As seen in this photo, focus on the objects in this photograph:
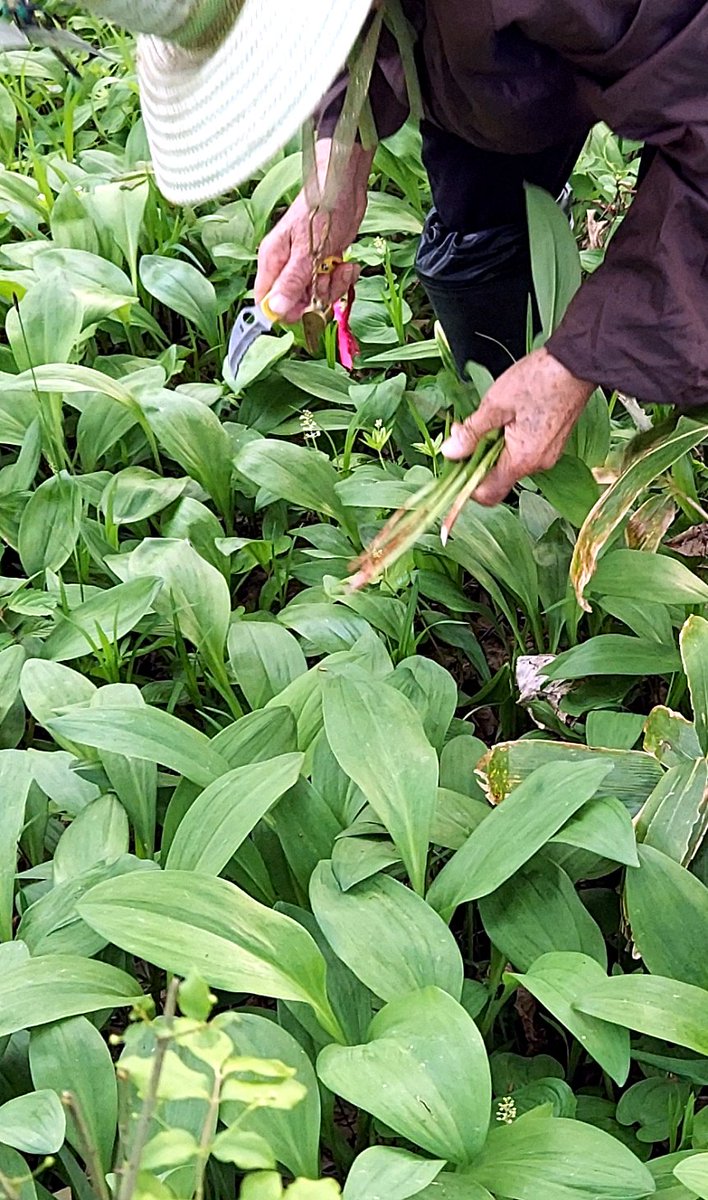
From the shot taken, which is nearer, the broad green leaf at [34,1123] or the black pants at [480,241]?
the broad green leaf at [34,1123]

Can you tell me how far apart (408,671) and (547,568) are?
0.99 feet

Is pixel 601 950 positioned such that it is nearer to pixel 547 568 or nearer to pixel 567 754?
pixel 567 754

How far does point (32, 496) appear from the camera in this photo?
1.70 m

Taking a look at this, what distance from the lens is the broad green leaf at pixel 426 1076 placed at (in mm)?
845

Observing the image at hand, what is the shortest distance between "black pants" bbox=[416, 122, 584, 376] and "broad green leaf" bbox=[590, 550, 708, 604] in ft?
1.47

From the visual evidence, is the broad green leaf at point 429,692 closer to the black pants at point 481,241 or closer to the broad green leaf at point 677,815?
the broad green leaf at point 677,815

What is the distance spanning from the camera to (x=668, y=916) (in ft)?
3.46

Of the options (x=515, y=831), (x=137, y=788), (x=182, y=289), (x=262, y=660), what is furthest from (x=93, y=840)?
(x=182, y=289)

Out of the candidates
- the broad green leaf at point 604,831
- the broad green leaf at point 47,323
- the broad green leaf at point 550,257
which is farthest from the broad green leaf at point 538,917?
the broad green leaf at point 47,323

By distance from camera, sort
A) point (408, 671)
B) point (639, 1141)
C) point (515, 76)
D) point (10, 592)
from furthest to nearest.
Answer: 1. point (10, 592)
2. point (408, 671)
3. point (515, 76)
4. point (639, 1141)

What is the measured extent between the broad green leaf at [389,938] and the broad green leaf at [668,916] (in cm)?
18

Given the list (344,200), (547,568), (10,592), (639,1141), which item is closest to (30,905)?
(10,592)

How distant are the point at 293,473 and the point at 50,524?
35cm

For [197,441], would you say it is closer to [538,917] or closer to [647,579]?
[647,579]
